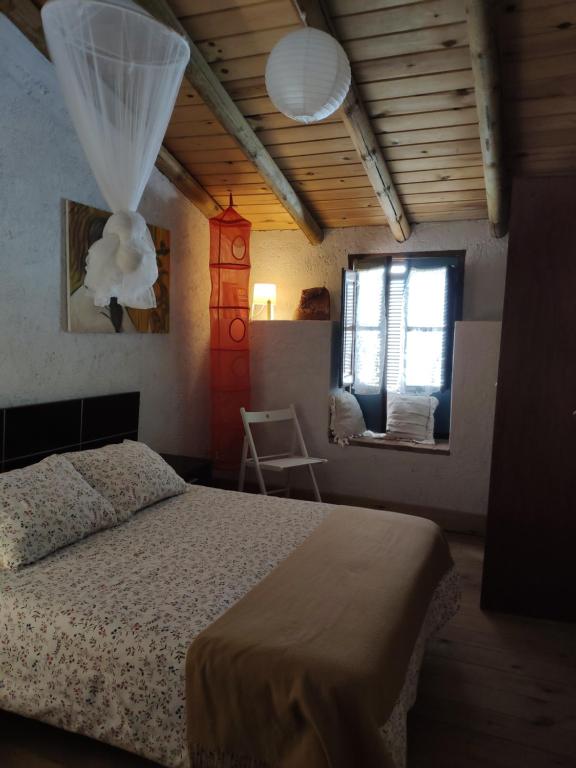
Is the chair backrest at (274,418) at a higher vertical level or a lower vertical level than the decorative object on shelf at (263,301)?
lower

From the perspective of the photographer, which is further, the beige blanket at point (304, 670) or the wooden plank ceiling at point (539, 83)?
the wooden plank ceiling at point (539, 83)

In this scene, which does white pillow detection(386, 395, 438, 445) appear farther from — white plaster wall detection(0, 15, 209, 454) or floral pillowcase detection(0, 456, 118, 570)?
floral pillowcase detection(0, 456, 118, 570)

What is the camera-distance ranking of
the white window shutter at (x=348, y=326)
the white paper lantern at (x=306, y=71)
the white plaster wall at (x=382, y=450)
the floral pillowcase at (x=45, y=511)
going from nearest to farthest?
the floral pillowcase at (x=45, y=511) < the white paper lantern at (x=306, y=71) < the white plaster wall at (x=382, y=450) < the white window shutter at (x=348, y=326)

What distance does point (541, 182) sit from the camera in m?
2.58

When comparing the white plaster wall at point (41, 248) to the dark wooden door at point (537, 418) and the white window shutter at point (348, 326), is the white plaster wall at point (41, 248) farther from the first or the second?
the dark wooden door at point (537, 418)

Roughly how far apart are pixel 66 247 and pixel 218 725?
2.32 m

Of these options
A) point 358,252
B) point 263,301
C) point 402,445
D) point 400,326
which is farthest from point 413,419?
point 263,301

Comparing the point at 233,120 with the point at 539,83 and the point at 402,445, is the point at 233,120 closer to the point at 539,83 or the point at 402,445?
the point at 539,83

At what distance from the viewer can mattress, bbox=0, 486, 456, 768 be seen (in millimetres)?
1559

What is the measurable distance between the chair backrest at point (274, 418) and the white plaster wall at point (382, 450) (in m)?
0.11

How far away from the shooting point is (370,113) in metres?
3.13

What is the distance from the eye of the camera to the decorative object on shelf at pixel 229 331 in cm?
395

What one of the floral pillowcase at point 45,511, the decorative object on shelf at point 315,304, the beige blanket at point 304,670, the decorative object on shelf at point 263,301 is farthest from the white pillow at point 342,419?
the beige blanket at point 304,670

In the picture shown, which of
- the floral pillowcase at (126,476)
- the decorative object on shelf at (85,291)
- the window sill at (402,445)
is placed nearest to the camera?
the floral pillowcase at (126,476)
